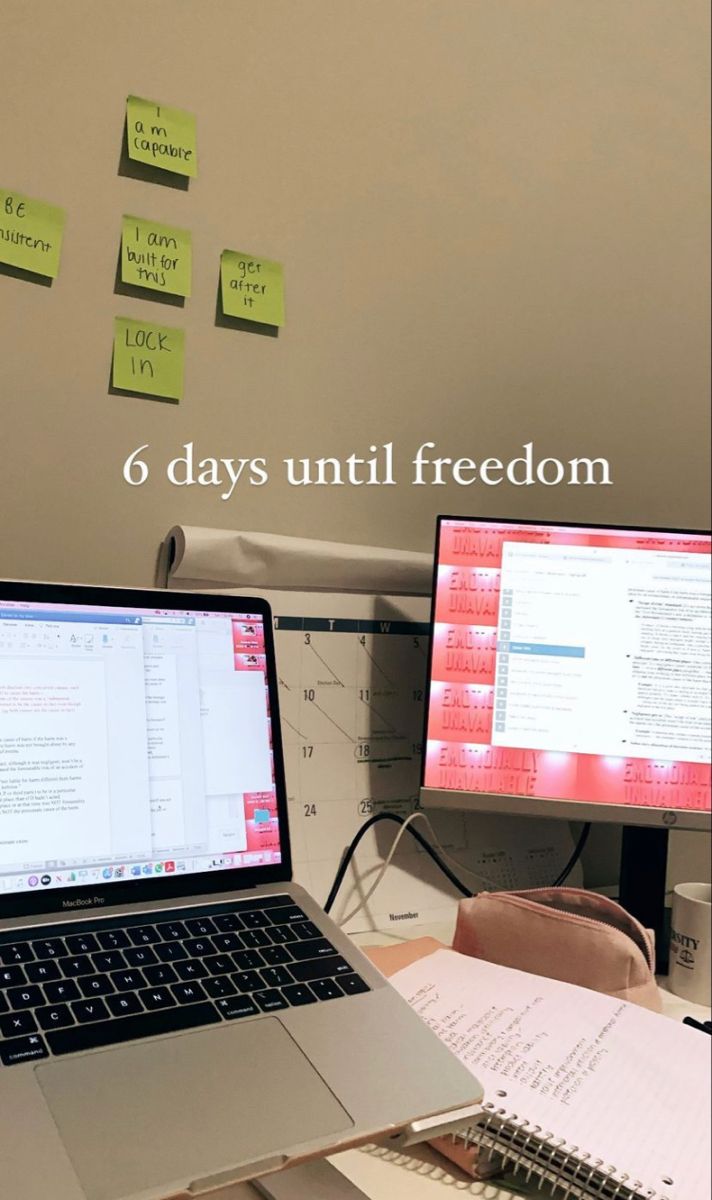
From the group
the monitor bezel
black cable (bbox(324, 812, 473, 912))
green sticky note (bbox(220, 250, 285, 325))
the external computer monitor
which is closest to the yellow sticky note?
green sticky note (bbox(220, 250, 285, 325))

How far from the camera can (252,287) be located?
0.95 metres

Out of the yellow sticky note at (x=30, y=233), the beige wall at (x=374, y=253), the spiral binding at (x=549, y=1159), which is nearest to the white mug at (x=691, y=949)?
the spiral binding at (x=549, y=1159)

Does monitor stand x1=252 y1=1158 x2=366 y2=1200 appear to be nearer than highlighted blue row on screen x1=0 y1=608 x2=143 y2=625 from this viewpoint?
Yes

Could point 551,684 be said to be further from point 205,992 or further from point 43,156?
point 43,156

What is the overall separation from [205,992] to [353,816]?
404mm

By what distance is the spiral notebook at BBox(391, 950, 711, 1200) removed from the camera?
547 millimetres

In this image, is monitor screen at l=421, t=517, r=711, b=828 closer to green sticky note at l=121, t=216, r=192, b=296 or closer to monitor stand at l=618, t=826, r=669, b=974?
monitor stand at l=618, t=826, r=669, b=974

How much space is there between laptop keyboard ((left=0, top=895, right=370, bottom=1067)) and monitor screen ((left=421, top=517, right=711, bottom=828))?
1.11 ft

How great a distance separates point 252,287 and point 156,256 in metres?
0.10

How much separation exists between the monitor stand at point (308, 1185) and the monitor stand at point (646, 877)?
1.67ft

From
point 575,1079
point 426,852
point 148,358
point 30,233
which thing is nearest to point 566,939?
point 575,1079

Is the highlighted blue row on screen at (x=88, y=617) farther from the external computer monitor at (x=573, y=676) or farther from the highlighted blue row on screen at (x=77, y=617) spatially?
the external computer monitor at (x=573, y=676)

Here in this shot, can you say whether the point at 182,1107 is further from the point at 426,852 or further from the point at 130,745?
the point at 426,852

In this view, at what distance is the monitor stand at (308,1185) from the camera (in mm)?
525
